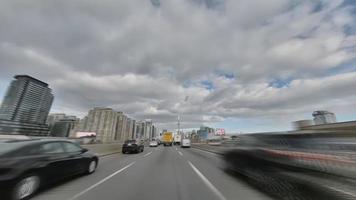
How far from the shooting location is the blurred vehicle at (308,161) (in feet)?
13.0

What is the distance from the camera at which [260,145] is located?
25.0 ft

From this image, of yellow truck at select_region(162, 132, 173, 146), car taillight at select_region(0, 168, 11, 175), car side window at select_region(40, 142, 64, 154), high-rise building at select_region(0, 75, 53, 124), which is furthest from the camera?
yellow truck at select_region(162, 132, 173, 146)

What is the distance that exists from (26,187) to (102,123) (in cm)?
6700

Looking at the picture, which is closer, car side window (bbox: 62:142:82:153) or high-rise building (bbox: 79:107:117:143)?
car side window (bbox: 62:142:82:153)

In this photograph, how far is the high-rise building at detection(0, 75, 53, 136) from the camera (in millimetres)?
25434

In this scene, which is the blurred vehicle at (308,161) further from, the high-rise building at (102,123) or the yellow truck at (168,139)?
the high-rise building at (102,123)

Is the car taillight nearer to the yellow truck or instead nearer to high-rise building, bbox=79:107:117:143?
the yellow truck

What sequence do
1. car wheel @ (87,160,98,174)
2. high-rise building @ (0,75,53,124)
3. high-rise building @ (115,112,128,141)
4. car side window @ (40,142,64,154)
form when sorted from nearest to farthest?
car side window @ (40,142,64,154) → car wheel @ (87,160,98,174) → high-rise building @ (0,75,53,124) → high-rise building @ (115,112,128,141)

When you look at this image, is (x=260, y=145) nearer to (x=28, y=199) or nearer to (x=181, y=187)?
(x=181, y=187)

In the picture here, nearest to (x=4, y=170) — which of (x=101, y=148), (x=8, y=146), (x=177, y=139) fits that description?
(x=8, y=146)

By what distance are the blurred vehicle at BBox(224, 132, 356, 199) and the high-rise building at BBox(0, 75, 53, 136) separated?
22.1 meters

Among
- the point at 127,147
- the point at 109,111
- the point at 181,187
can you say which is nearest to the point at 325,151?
the point at 181,187

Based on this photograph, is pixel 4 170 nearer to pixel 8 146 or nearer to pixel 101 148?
pixel 8 146

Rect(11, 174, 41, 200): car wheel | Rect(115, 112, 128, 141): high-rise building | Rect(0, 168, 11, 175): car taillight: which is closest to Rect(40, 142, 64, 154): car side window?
Rect(11, 174, 41, 200): car wheel
